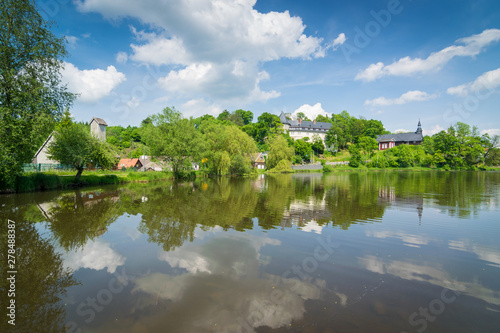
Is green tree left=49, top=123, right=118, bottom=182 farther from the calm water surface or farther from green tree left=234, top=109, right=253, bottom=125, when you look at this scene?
green tree left=234, top=109, right=253, bottom=125

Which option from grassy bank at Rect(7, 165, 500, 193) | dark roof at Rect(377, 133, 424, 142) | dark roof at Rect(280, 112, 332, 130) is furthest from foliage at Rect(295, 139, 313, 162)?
grassy bank at Rect(7, 165, 500, 193)

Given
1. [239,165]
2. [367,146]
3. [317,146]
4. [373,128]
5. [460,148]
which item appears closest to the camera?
[239,165]

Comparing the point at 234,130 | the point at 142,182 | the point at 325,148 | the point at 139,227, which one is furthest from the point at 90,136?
the point at 325,148

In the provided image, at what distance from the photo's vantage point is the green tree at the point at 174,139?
44.5 meters

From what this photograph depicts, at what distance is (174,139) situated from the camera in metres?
44.5

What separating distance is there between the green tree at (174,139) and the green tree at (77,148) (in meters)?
13.2

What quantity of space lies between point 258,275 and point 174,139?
40946 millimetres

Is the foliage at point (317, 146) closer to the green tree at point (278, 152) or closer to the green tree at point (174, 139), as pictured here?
the green tree at point (278, 152)

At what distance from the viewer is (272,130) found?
11669cm

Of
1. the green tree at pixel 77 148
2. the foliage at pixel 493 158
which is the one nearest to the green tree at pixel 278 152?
the green tree at pixel 77 148

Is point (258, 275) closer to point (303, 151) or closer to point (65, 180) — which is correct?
point (65, 180)

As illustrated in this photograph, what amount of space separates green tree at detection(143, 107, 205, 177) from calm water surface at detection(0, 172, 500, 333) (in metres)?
31.9

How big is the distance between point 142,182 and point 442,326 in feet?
134

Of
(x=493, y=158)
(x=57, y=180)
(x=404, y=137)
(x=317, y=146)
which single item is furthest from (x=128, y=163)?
(x=493, y=158)
